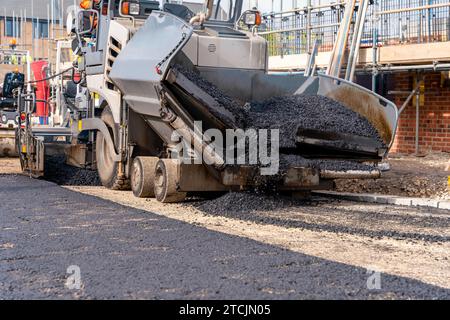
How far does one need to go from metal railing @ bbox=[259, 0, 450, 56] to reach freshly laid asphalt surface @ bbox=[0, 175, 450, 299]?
8.19 metres

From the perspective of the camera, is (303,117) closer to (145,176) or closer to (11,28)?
(145,176)

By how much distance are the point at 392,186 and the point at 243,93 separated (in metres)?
2.92

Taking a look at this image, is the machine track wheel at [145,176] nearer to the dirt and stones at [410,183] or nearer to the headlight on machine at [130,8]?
the headlight on machine at [130,8]

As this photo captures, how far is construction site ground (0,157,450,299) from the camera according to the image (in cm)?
523

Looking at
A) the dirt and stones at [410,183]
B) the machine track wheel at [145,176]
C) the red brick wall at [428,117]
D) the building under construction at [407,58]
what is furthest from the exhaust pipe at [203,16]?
the red brick wall at [428,117]

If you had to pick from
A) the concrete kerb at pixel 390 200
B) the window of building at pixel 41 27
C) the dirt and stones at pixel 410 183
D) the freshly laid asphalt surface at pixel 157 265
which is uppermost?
the window of building at pixel 41 27

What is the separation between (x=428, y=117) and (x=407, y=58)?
1.71 m

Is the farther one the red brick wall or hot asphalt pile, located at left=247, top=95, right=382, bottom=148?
the red brick wall

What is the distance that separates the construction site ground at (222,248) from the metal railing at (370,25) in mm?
5433

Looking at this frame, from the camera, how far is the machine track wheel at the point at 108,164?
11.4m

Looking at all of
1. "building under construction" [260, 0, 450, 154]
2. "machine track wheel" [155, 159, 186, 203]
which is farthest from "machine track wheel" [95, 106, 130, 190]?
"building under construction" [260, 0, 450, 154]

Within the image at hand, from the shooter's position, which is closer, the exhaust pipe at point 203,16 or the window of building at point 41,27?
the exhaust pipe at point 203,16

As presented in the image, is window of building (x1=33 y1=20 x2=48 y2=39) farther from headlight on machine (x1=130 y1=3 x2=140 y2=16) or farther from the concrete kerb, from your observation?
the concrete kerb

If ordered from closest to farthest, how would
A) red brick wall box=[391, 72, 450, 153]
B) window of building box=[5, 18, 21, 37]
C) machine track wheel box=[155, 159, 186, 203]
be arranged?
machine track wheel box=[155, 159, 186, 203]
red brick wall box=[391, 72, 450, 153]
window of building box=[5, 18, 21, 37]
